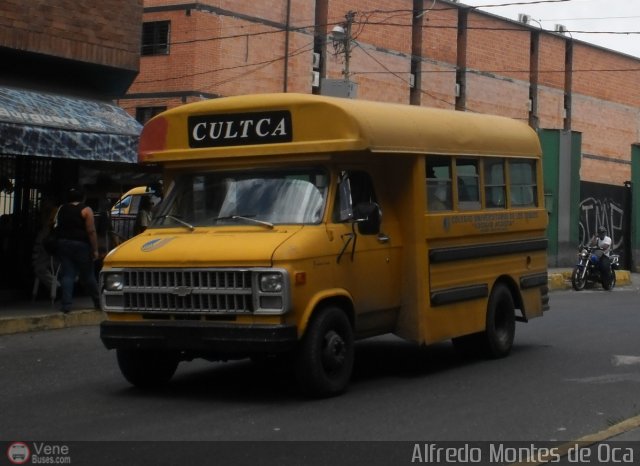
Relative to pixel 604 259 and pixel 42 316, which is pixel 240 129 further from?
pixel 604 259

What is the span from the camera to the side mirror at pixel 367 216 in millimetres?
9297

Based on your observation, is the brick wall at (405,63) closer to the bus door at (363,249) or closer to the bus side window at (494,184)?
the bus side window at (494,184)

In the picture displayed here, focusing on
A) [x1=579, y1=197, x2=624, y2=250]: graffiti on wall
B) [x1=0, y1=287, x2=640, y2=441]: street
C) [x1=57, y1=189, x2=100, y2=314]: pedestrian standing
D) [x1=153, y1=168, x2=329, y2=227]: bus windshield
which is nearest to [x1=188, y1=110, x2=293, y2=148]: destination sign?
[x1=153, y1=168, x2=329, y2=227]: bus windshield

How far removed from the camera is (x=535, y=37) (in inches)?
1890

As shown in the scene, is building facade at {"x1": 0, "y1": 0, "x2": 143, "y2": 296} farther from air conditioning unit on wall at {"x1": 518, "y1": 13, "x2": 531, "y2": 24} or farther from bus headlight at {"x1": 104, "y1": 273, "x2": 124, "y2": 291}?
air conditioning unit on wall at {"x1": 518, "y1": 13, "x2": 531, "y2": 24}

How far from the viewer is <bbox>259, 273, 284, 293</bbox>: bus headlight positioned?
332 inches

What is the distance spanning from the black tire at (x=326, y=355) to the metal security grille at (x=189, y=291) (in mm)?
607

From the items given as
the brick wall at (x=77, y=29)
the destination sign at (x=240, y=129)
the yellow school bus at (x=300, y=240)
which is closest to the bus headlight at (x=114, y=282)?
the yellow school bus at (x=300, y=240)

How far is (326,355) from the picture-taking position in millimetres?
8945

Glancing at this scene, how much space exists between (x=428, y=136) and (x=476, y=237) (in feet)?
4.63

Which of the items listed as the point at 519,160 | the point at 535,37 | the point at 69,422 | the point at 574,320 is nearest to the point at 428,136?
the point at 519,160

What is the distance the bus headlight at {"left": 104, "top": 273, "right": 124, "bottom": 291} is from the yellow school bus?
2cm

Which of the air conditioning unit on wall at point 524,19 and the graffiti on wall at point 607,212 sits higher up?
the air conditioning unit on wall at point 524,19

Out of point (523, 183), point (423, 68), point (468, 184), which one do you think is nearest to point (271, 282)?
point (468, 184)
